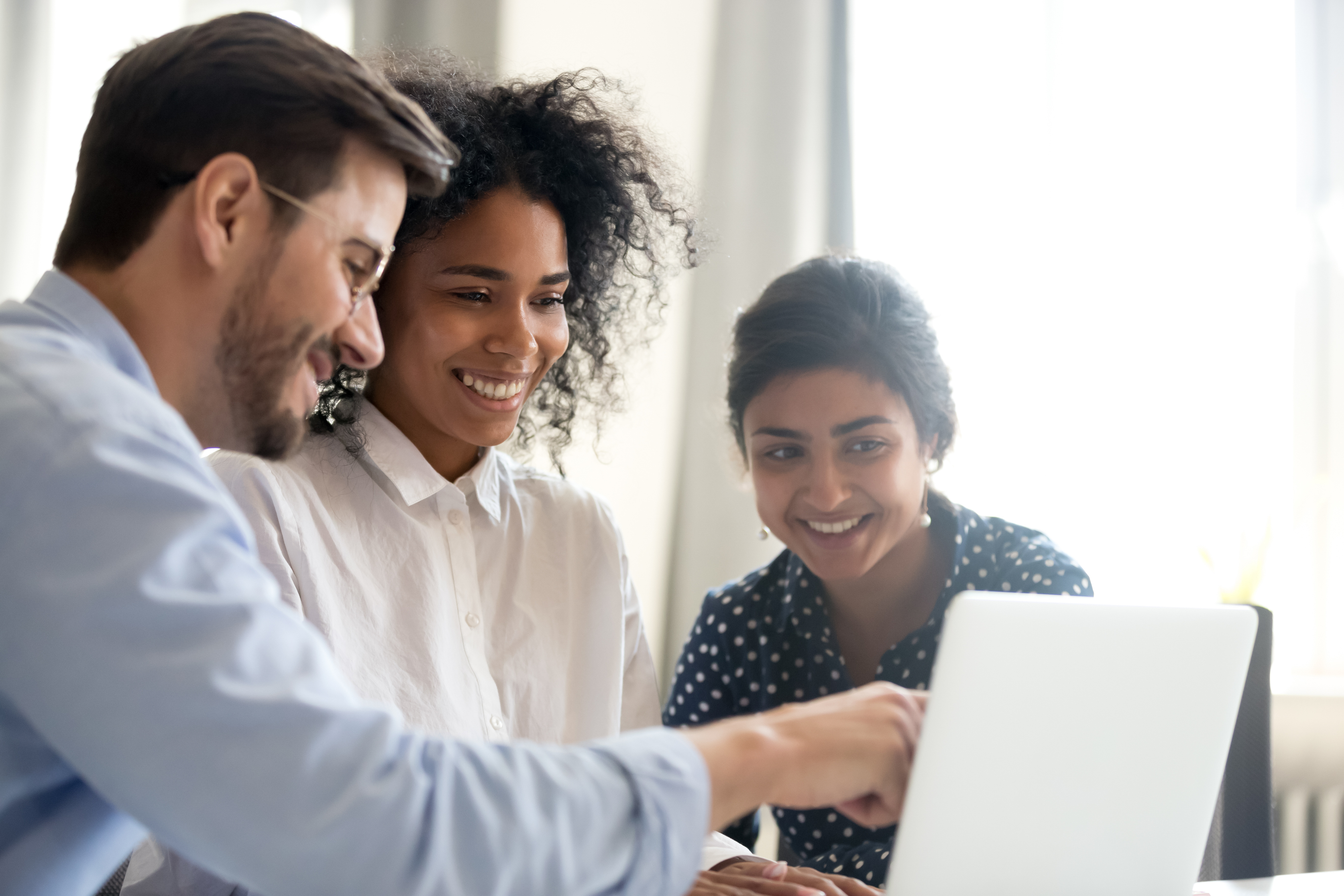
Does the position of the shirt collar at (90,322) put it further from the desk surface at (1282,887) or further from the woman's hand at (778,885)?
the desk surface at (1282,887)

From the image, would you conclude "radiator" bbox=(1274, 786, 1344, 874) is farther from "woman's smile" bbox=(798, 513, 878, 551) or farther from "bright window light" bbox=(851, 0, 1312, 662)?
"woman's smile" bbox=(798, 513, 878, 551)

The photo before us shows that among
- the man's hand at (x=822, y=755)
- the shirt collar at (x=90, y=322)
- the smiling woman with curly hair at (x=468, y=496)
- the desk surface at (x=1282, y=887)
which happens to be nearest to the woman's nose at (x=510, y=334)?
the smiling woman with curly hair at (x=468, y=496)

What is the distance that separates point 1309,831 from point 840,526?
5.21ft

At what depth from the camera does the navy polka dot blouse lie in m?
1.66

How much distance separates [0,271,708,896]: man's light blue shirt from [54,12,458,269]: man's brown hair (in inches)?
9.6

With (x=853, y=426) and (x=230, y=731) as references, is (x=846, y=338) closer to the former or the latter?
(x=853, y=426)

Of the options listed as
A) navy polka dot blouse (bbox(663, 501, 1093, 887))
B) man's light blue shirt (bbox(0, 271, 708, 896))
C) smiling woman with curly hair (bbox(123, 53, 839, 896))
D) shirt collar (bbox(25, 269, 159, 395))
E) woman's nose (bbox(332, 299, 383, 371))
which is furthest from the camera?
navy polka dot blouse (bbox(663, 501, 1093, 887))

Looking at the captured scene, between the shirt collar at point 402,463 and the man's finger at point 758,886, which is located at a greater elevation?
the shirt collar at point 402,463

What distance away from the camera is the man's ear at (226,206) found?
2.70 ft

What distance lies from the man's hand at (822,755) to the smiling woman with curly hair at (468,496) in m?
0.52

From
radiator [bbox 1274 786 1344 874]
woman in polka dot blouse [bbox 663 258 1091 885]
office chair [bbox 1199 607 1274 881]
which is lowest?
radiator [bbox 1274 786 1344 874]

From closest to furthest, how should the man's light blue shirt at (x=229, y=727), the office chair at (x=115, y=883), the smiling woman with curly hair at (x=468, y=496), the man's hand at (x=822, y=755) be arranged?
the man's light blue shirt at (x=229, y=727), the man's hand at (x=822, y=755), the office chair at (x=115, y=883), the smiling woman with curly hair at (x=468, y=496)

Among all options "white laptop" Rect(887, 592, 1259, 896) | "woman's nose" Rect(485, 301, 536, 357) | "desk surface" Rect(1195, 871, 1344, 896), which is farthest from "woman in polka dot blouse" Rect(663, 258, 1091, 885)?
"white laptop" Rect(887, 592, 1259, 896)

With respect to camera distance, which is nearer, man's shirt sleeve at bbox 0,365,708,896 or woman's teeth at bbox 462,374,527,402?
man's shirt sleeve at bbox 0,365,708,896
